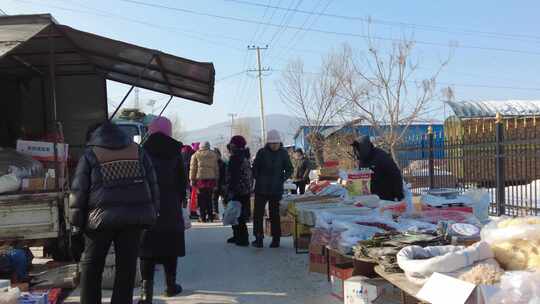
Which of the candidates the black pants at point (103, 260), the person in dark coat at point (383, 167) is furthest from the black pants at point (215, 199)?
the black pants at point (103, 260)

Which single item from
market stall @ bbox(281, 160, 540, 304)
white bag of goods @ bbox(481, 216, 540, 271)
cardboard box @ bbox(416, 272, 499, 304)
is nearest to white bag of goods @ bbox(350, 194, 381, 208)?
market stall @ bbox(281, 160, 540, 304)

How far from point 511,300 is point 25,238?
4774mm

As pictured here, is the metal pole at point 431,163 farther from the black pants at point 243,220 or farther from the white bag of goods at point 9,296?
the white bag of goods at point 9,296

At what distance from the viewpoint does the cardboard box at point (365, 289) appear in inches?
173

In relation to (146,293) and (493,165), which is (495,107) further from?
(146,293)

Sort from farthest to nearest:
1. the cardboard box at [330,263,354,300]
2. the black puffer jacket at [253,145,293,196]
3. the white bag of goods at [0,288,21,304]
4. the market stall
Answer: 1. the black puffer jacket at [253,145,293,196]
2. the cardboard box at [330,263,354,300]
3. the white bag of goods at [0,288,21,304]
4. the market stall

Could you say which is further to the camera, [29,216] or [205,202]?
[205,202]

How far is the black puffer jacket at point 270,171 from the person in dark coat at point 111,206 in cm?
393

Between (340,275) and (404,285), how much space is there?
159 cm

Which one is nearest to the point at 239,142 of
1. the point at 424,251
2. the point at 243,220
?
the point at 243,220

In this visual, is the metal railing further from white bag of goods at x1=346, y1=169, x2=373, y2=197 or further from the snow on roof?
the snow on roof

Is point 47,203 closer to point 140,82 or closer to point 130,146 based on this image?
point 130,146

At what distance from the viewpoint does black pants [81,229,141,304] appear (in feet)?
14.7

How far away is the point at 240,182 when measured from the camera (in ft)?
30.0
